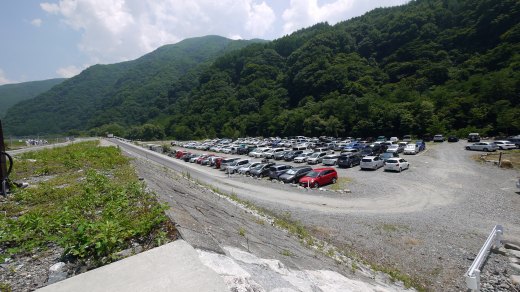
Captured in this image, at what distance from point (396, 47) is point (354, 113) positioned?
61.9m

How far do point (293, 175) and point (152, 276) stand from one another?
2272 cm

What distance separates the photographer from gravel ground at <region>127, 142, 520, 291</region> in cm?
1079

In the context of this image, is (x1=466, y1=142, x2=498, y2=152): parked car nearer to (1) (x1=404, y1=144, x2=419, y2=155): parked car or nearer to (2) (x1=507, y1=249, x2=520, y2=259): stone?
(1) (x1=404, y1=144, x2=419, y2=155): parked car

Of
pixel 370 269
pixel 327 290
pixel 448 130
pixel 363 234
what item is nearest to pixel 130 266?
pixel 327 290

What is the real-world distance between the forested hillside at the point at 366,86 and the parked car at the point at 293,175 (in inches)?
1898

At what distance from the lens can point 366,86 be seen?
103062 millimetres

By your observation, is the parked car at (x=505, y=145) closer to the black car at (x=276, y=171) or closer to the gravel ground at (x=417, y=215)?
the gravel ground at (x=417, y=215)

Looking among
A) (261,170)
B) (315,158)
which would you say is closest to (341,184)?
(261,170)

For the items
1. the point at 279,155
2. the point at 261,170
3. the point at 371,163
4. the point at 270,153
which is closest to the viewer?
the point at 371,163

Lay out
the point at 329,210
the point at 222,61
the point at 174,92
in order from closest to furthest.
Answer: the point at 329,210, the point at 222,61, the point at 174,92

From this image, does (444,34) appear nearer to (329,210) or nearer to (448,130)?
(448,130)

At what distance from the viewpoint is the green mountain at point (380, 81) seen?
64500 mm

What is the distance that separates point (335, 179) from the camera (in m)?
24.7

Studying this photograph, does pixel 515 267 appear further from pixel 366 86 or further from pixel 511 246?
pixel 366 86
